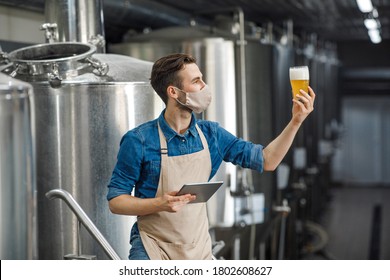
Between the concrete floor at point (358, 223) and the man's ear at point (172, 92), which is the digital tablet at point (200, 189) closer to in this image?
the man's ear at point (172, 92)

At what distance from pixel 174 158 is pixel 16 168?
1.81ft

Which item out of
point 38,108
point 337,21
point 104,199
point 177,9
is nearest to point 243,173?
point 104,199

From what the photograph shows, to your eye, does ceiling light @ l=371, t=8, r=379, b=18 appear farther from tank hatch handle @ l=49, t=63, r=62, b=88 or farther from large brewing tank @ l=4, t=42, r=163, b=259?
tank hatch handle @ l=49, t=63, r=62, b=88

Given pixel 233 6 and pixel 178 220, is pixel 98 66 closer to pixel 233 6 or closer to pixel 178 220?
pixel 178 220

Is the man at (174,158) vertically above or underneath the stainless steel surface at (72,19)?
underneath

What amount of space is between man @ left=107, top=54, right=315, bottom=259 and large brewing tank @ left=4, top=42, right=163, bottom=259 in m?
0.38

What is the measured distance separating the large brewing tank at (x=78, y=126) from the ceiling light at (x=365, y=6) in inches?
109

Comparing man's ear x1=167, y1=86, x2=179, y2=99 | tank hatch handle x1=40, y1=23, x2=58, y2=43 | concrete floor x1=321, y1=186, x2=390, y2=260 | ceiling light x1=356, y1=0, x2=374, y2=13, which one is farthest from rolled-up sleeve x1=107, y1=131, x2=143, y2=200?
concrete floor x1=321, y1=186, x2=390, y2=260

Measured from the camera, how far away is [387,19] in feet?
22.9

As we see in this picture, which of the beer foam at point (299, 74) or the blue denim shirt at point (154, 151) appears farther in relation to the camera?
the blue denim shirt at point (154, 151)

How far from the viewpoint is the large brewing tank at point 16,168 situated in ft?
6.79

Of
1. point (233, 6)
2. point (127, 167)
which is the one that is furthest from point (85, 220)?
point (233, 6)

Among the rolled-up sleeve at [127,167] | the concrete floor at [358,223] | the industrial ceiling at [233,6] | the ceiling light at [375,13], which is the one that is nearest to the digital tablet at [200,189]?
the rolled-up sleeve at [127,167]
